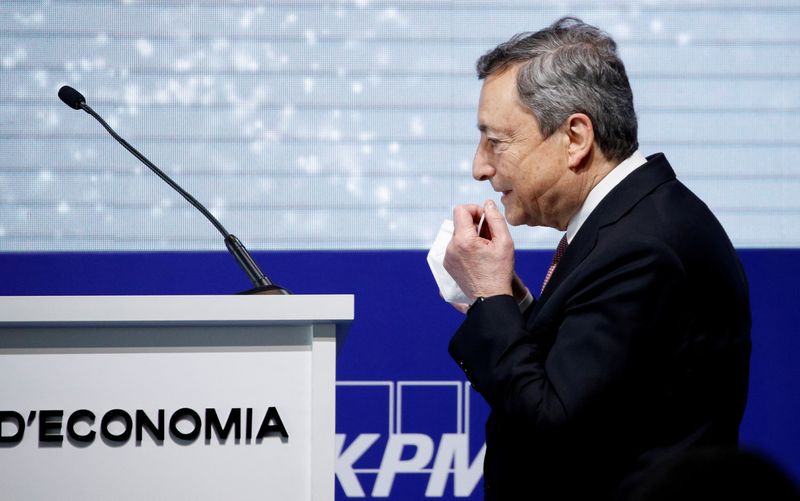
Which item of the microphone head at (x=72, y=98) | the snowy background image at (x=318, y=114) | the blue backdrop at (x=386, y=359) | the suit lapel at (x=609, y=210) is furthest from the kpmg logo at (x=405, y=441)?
the suit lapel at (x=609, y=210)

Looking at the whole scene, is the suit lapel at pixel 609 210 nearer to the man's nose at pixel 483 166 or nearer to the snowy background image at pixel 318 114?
the man's nose at pixel 483 166

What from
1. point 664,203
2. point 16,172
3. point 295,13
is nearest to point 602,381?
point 664,203

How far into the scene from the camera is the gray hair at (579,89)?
1463mm

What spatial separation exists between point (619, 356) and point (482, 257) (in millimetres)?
263

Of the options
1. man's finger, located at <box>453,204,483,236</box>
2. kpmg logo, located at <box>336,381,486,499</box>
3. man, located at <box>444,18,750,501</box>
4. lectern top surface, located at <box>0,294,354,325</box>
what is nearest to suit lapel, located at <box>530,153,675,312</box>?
man, located at <box>444,18,750,501</box>

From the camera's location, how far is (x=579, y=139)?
1.47 metres

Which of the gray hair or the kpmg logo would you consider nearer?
the gray hair

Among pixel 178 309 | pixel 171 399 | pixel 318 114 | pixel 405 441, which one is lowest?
pixel 405 441

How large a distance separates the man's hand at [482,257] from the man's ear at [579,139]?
0.13m

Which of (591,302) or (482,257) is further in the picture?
(482,257)

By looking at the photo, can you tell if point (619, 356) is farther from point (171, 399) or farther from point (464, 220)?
point (171, 399)

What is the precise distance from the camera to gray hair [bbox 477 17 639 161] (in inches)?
57.6

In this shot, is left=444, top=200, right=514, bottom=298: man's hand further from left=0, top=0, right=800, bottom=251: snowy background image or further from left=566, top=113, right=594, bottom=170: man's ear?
left=0, top=0, right=800, bottom=251: snowy background image

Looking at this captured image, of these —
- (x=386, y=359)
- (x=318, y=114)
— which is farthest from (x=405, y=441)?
(x=318, y=114)
